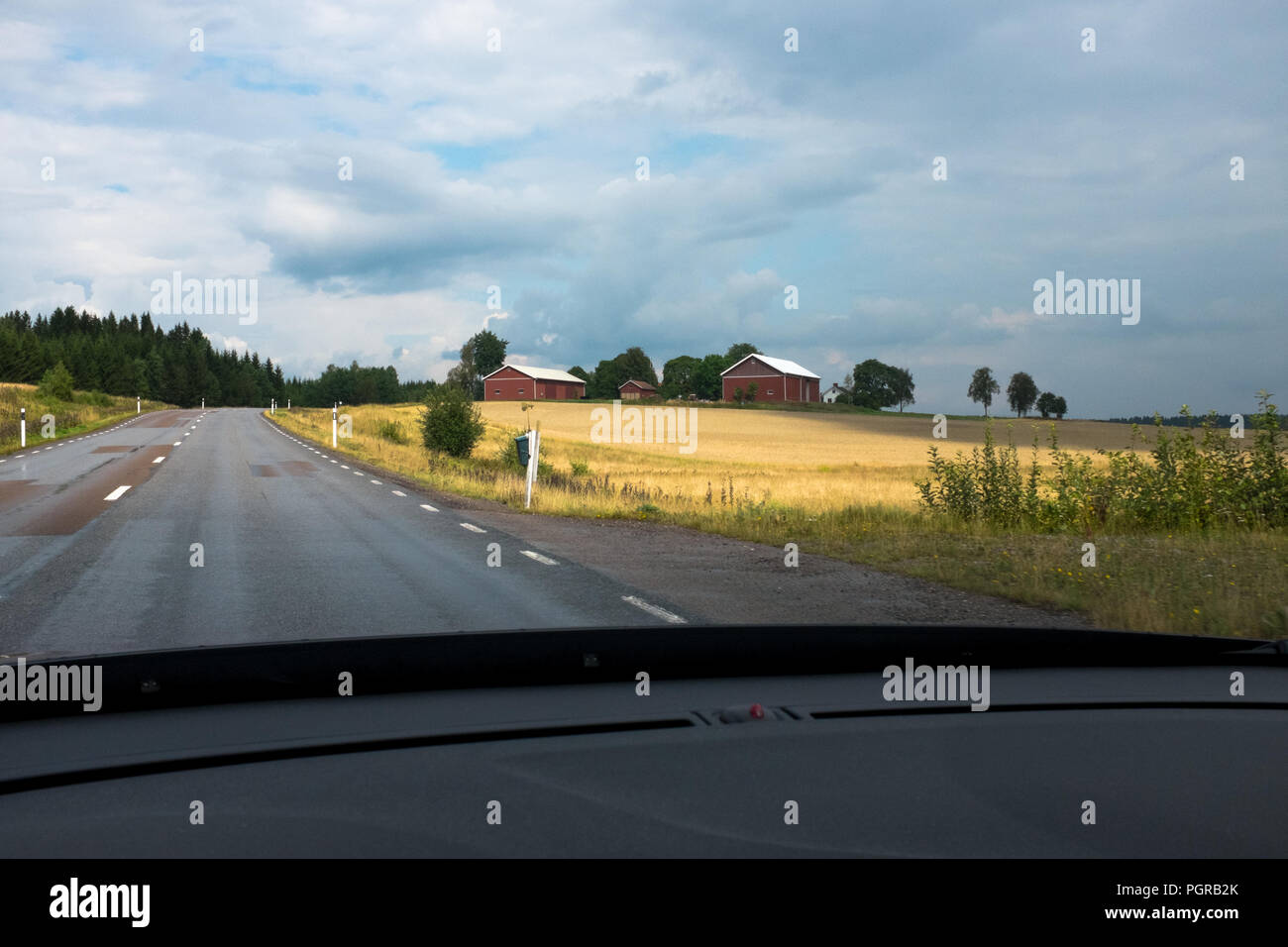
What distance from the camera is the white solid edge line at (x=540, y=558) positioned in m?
10.9

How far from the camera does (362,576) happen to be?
31.3ft

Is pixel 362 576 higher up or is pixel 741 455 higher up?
pixel 741 455

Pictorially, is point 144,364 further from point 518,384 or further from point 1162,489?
point 1162,489

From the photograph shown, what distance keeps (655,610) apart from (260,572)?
4377 millimetres

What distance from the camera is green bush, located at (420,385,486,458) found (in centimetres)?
3044

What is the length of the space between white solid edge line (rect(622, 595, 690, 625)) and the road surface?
0.05m

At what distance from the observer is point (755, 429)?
7344 centimetres

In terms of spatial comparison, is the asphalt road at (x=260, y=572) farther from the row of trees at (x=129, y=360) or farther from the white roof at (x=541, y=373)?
the white roof at (x=541, y=373)

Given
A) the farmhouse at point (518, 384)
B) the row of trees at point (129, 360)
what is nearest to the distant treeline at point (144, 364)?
the row of trees at point (129, 360)

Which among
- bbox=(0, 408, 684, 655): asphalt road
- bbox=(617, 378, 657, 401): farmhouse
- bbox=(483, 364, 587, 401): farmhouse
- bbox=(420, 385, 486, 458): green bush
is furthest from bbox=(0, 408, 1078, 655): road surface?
bbox=(617, 378, 657, 401): farmhouse

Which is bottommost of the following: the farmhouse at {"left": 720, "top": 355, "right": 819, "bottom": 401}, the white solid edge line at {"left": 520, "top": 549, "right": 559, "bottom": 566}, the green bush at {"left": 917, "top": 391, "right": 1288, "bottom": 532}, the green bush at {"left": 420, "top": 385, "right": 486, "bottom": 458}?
the white solid edge line at {"left": 520, "top": 549, "right": 559, "bottom": 566}

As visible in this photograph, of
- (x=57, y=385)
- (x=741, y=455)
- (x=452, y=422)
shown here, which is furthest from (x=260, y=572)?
(x=57, y=385)

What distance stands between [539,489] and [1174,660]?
17.1m

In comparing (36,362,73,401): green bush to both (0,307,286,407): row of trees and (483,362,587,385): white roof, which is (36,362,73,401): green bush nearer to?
(0,307,286,407): row of trees
